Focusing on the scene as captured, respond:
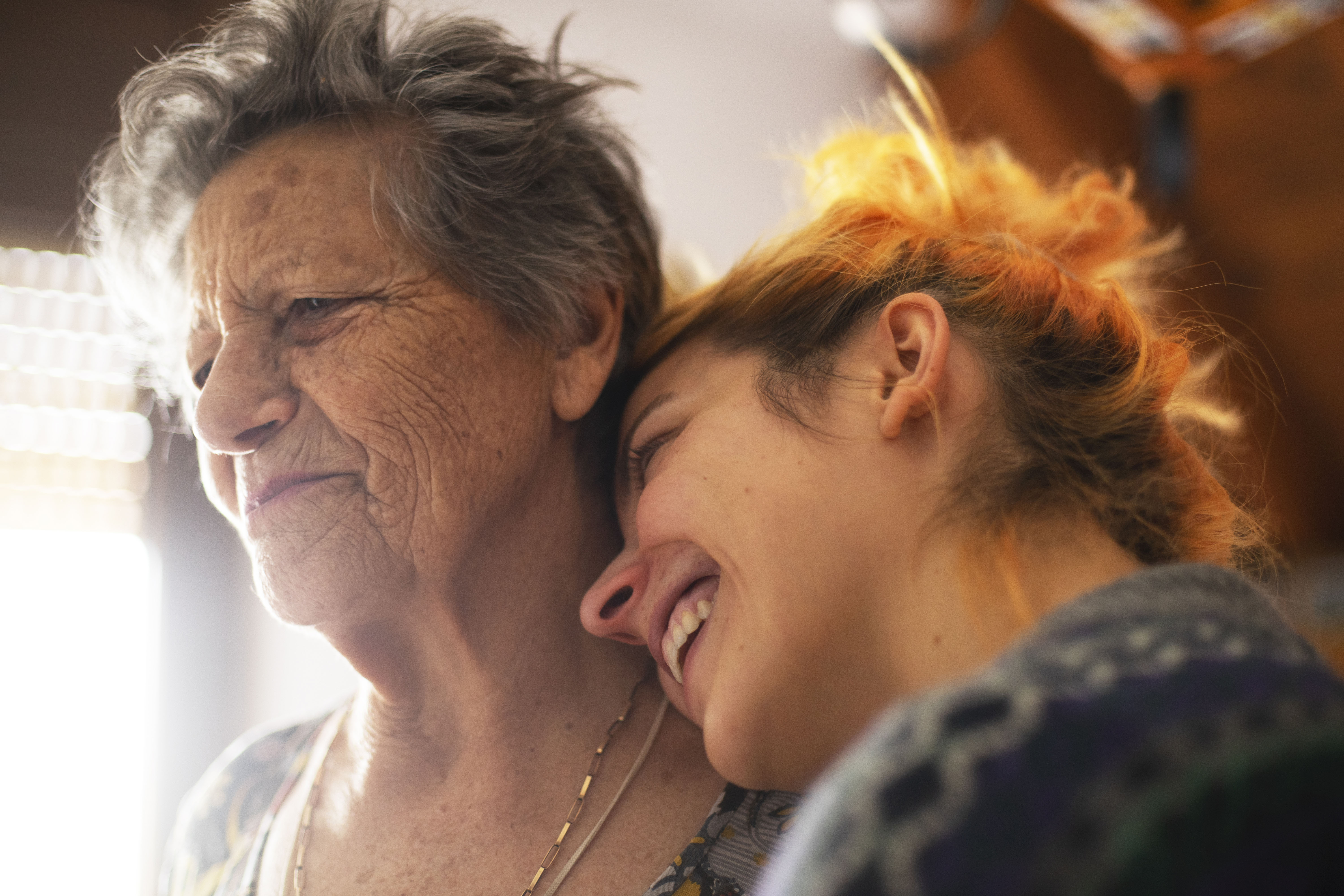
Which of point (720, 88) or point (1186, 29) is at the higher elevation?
point (720, 88)

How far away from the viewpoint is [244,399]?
99cm

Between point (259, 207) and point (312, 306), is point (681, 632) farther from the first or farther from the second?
point (259, 207)

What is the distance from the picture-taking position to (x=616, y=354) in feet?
3.93

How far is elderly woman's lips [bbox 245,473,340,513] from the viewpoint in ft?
3.29

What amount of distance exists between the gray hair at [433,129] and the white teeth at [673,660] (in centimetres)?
39

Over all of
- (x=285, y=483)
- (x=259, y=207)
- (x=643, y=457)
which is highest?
(x=259, y=207)

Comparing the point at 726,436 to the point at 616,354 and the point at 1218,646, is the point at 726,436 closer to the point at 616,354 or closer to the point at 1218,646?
the point at 616,354

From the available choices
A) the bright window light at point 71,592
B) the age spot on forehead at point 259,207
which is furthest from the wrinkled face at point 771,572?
the bright window light at point 71,592

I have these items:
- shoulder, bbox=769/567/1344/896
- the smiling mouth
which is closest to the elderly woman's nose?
the smiling mouth

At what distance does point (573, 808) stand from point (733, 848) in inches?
7.5

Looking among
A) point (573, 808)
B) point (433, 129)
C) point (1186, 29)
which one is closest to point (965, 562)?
point (573, 808)

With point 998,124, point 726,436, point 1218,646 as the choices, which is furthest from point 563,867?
point 998,124

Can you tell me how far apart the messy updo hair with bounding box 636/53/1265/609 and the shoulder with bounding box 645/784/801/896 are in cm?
36

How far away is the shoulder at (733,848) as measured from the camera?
3.01 feet
